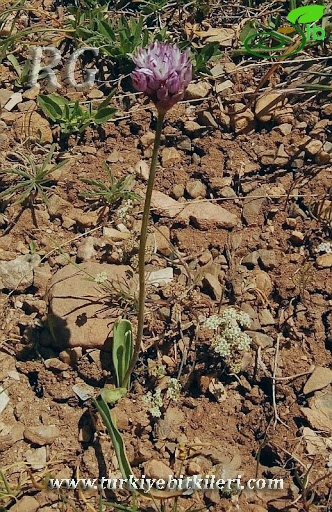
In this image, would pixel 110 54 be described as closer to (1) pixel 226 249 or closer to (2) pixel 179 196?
(2) pixel 179 196

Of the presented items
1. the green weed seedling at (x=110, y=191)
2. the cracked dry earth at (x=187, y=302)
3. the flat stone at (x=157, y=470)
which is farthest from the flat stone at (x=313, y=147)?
the flat stone at (x=157, y=470)

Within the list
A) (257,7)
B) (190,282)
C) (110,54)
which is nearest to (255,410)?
(190,282)

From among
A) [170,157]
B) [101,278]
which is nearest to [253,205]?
[170,157]

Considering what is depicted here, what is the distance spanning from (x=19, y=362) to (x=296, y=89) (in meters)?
1.93

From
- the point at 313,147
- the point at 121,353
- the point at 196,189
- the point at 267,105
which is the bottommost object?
the point at 121,353

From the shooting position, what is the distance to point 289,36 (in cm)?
361

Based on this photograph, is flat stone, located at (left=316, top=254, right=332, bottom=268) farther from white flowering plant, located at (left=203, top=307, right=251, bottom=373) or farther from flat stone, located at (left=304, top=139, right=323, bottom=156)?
flat stone, located at (left=304, top=139, right=323, bottom=156)

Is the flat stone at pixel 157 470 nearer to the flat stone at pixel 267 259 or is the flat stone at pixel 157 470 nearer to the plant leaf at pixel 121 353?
the plant leaf at pixel 121 353

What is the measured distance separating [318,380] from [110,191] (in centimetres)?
127

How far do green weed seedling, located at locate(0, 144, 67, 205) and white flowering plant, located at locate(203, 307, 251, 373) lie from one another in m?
1.04

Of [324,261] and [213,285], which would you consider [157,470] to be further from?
[324,261]

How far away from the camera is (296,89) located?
11.3 feet

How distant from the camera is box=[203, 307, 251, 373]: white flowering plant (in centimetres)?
260

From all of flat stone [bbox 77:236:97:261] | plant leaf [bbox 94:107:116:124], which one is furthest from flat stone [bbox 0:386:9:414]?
plant leaf [bbox 94:107:116:124]
